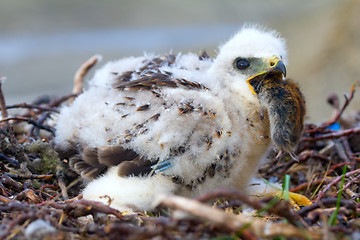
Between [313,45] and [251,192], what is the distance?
32.2 feet

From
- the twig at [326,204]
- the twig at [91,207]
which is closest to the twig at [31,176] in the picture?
the twig at [91,207]

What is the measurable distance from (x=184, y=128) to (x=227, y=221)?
0.85 m

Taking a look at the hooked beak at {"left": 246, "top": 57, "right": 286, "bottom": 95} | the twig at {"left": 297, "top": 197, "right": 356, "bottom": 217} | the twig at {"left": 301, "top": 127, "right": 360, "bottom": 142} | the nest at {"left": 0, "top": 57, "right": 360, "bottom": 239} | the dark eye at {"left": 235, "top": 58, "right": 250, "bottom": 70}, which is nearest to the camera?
the nest at {"left": 0, "top": 57, "right": 360, "bottom": 239}

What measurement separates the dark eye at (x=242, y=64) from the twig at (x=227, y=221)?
1.19 m

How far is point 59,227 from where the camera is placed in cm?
166

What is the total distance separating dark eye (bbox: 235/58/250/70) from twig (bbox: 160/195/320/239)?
1.19 meters

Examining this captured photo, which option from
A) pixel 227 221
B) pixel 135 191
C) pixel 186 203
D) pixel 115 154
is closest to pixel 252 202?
pixel 227 221

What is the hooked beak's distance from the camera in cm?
230

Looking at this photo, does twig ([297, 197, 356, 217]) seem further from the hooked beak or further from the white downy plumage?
the hooked beak

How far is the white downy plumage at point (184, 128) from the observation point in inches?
84.9

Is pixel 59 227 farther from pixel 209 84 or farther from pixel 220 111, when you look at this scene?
pixel 209 84

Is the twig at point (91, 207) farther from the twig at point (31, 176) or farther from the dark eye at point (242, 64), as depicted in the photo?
the dark eye at point (242, 64)

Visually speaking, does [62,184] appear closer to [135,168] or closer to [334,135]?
[135,168]

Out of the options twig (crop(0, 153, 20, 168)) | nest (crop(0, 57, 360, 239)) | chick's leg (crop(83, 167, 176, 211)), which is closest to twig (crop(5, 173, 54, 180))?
nest (crop(0, 57, 360, 239))
